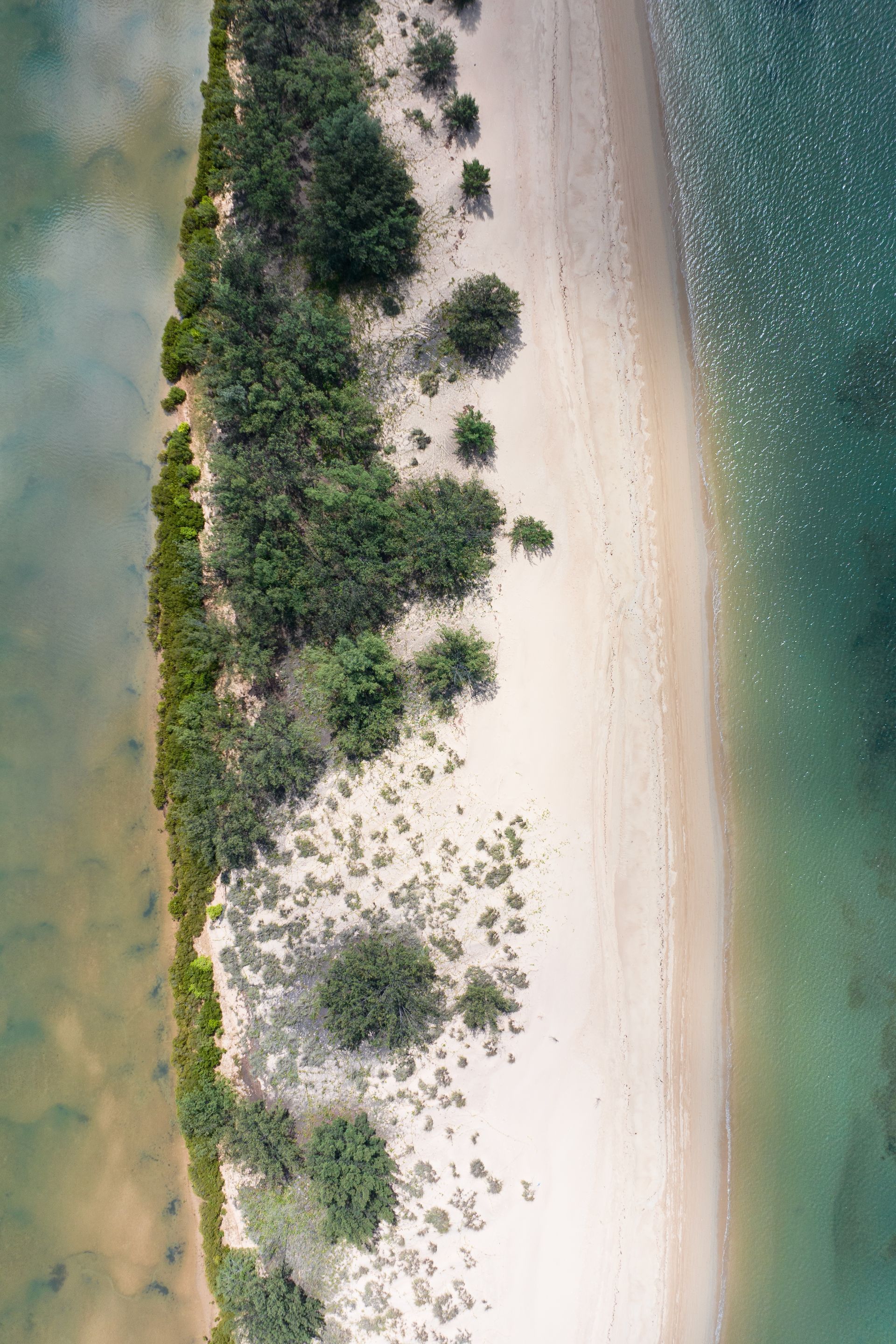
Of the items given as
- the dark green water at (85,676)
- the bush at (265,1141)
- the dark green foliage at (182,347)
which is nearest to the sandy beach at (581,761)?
the bush at (265,1141)

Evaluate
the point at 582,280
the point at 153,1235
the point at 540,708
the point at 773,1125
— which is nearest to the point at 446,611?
the point at 540,708

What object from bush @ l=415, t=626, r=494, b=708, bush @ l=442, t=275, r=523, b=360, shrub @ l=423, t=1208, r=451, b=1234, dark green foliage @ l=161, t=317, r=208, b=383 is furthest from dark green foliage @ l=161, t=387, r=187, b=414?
shrub @ l=423, t=1208, r=451, b=1234

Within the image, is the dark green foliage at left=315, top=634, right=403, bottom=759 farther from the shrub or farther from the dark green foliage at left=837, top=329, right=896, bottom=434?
the dark green foliage at left=837, top=329, right=896, bottom=434

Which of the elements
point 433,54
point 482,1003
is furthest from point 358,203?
point 482,1003

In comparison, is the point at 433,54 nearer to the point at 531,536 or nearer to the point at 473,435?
the point at 473,435

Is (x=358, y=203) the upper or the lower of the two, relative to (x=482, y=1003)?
upper

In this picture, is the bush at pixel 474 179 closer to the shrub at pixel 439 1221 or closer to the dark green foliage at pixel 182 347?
the dark green foliage at pixel 182 347
